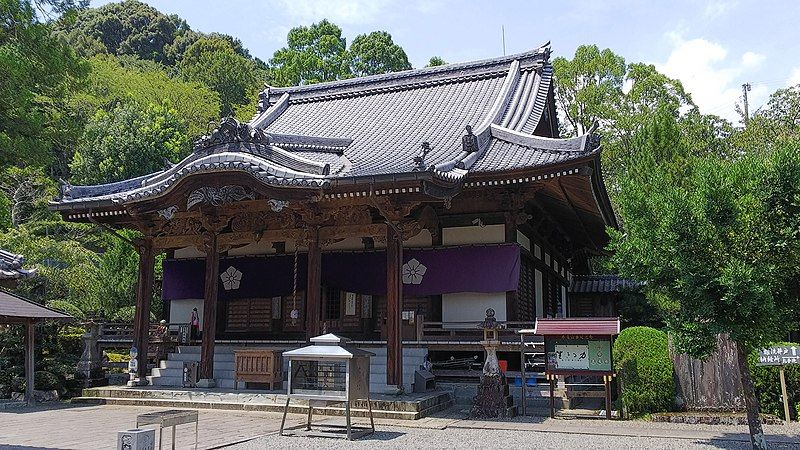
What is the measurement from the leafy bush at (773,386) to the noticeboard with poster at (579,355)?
2.51m

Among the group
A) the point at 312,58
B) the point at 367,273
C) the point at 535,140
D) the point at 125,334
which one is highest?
the point at 312,58

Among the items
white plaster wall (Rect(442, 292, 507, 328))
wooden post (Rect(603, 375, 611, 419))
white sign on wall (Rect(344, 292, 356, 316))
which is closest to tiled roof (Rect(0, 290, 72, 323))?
white sign on wall (Rect(344, 292, 356, 316))

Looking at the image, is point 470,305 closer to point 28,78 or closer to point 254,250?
point 254,250

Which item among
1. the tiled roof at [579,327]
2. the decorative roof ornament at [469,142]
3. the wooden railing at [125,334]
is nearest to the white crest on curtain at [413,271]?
the decorative roof ornament at [469,142]

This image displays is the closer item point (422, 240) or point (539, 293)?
point (422, 240)

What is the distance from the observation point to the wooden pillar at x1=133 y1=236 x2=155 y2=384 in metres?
15.6

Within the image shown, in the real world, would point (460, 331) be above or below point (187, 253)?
below

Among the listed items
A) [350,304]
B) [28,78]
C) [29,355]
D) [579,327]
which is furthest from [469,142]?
Result: [29,355]

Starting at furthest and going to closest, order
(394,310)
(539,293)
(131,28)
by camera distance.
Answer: (131,28)
(539,293)
(394,310)

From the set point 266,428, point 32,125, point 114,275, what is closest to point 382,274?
point 266,428

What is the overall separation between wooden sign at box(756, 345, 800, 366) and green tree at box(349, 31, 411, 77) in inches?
1702

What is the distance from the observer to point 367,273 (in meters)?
17.0

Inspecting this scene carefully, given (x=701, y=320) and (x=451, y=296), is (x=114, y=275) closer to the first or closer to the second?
(x=451, y=296)

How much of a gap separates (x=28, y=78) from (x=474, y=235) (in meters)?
10.3
